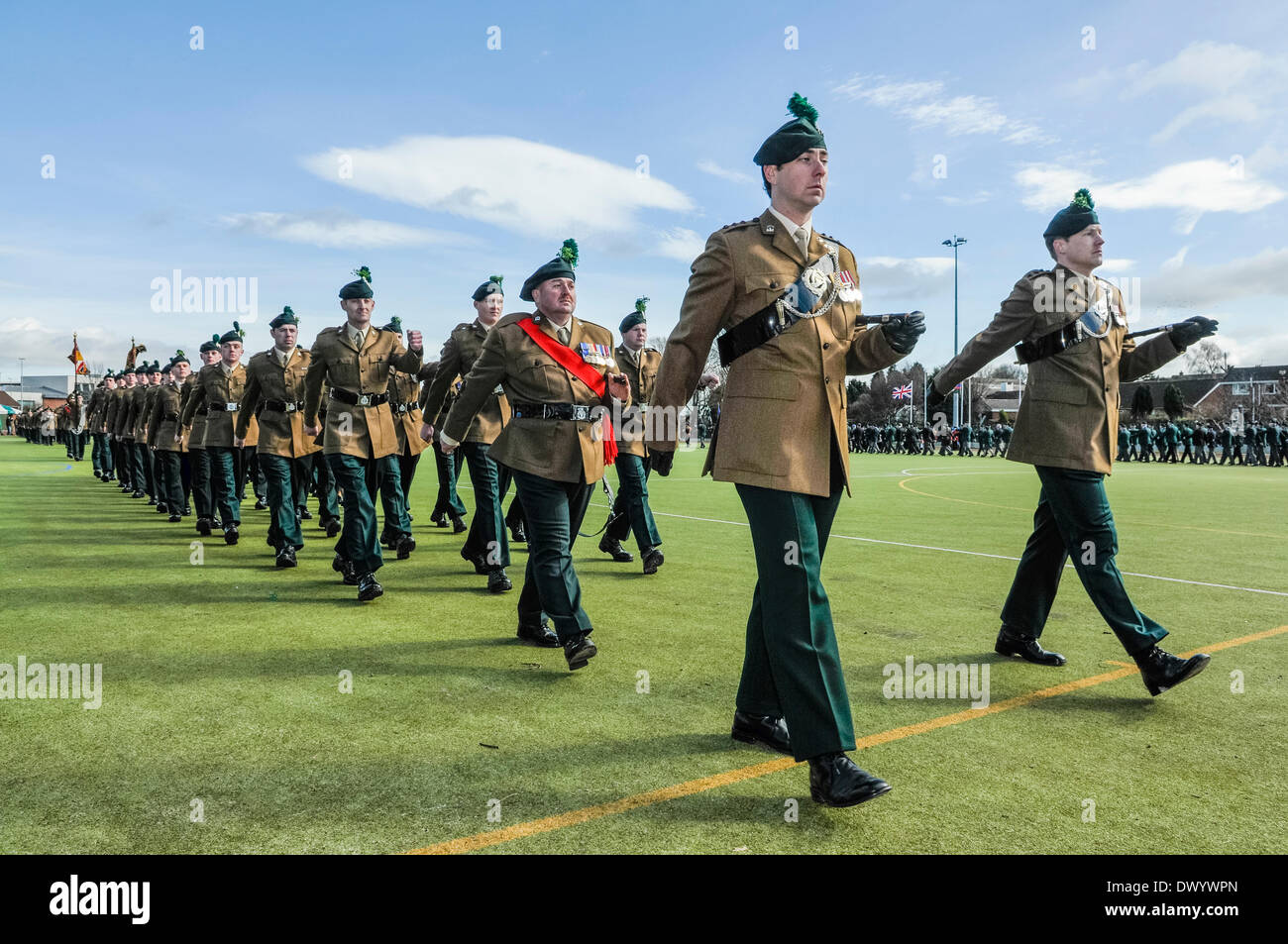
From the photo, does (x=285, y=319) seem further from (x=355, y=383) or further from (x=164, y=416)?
(x=164, y=416)

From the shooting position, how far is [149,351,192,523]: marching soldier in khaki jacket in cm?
1420

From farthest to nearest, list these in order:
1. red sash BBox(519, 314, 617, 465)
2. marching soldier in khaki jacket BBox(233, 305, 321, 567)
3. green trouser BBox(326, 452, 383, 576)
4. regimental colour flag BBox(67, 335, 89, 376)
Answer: regimental colour flag BBox(67, 335, 89, 376)
marching soldier in khaki jacket BBox(233, 305, 321, 567)
green trouser BBox(326, 452, 383, 576)
red sash BBox(519, 314, 617, 465)

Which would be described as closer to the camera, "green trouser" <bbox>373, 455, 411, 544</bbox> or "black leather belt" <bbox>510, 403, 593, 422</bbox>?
"black leather belt" <bbox>510, 403, 593, 422</bbox>

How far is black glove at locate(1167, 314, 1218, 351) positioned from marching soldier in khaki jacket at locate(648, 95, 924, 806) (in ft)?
6.72

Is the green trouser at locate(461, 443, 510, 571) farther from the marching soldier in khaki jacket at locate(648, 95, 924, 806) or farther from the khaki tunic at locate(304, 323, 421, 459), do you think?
the marching soldier in khaki jacket at locate(648, 95, 924, 806)

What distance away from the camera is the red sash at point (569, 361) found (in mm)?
5715

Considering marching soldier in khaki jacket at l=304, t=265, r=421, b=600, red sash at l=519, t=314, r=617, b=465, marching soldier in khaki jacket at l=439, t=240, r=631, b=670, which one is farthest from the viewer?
marching soldier in khaki jacket at l=304, t=265, r=421, b=600

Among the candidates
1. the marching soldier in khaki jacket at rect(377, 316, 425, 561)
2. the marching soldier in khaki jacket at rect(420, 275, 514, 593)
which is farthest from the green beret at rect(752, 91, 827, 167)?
the marching soldier in khaki jacket at rect(377, 316, 425, 561)

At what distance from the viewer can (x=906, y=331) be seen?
11.7 ft

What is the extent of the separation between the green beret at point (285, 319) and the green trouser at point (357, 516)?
3.00m

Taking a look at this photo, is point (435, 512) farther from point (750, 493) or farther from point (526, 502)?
point (750, 493)

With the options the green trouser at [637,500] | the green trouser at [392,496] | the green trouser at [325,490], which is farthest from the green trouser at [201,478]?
the green trouser at [637,500]
